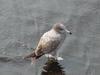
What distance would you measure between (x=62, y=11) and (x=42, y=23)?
3.11 feet

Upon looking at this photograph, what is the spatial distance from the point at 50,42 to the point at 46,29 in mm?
1546

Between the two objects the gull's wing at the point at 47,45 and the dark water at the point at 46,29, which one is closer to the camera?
the gull's wing at the point at 47,45

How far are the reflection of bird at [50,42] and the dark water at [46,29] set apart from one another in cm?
35

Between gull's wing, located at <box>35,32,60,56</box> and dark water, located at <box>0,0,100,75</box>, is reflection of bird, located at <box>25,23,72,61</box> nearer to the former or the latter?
gull's wing, located at <box>35,32,60,56</box>

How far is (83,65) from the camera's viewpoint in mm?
11281

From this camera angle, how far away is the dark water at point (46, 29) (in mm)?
11258

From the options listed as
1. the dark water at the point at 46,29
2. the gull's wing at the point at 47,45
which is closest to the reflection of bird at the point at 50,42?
the gull's wing at the point at 47,45

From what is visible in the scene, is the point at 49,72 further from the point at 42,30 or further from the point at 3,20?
the point at 3,20

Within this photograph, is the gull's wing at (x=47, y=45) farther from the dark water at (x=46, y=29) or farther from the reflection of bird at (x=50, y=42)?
the dark water at (x=46, y=29)

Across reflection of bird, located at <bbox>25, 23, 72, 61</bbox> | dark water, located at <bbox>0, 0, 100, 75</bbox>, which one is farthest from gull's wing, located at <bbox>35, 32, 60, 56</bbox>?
dark water, located at <bbox>0, 0, 100, 75</bbox>

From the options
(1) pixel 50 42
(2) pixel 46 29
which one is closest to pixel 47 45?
(1) pixel 50 42

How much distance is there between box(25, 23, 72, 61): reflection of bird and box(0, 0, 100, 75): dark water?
0.35 m

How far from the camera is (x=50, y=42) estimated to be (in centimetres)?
1115

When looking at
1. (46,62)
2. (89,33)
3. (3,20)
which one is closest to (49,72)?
(46,62)
